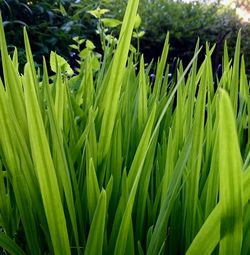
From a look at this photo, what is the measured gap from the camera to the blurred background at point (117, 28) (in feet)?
8.37

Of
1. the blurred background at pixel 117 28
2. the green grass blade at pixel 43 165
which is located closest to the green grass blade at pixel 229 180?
the green grass blade at pixel 43 165

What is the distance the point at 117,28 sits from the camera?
3.74 m

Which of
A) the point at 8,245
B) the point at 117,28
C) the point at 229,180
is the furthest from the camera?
the point at 117,28

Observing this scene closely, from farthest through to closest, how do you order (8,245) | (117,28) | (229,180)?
(117,28), (8,245), (229,180)

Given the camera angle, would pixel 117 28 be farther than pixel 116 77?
Yes

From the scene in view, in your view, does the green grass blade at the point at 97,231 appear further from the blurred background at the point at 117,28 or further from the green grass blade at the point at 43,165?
the blurred background at the point at 117,28

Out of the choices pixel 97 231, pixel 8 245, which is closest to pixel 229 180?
pixel 97 231

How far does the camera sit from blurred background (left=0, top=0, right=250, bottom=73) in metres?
2.55

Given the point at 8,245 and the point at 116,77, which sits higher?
the point at 116,77

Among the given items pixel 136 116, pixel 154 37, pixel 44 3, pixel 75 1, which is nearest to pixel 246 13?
pixel 154 37

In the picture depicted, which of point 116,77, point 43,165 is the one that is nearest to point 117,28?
point 116,77

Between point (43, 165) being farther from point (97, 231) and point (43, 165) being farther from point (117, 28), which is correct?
point (117, 28)

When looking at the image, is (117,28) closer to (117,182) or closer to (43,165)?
(117,182)

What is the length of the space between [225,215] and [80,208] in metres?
0.18
